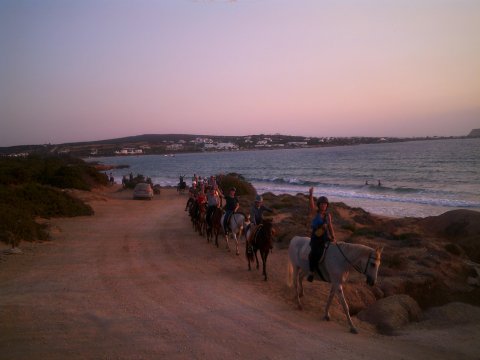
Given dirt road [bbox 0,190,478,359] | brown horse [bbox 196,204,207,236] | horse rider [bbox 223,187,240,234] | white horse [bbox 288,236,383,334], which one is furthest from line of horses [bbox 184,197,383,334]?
brown horse [bbox 196,204,207,236]

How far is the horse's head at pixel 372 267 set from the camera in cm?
736

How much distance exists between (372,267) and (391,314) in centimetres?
201

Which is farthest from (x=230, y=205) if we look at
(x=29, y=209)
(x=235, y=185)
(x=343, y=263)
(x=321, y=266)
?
(x=235, y=185)

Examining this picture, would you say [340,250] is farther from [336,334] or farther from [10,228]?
[10,228]

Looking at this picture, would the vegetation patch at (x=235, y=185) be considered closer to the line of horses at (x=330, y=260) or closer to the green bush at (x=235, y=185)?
the green bush at (x=235, y=185)

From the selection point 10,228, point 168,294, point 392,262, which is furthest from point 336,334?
point 10,228

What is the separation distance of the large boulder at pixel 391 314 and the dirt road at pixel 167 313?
424 mm

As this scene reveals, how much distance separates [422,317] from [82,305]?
7572mm

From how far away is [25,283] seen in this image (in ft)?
33.6

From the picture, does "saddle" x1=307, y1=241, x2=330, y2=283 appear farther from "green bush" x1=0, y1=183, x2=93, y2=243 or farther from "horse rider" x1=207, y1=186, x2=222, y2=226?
"green bush" x1=0, y1=183, x2=93, y2=243

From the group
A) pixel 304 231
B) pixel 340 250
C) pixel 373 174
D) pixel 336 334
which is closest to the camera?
pixel 336 334

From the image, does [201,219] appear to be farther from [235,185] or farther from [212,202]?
[235,185]

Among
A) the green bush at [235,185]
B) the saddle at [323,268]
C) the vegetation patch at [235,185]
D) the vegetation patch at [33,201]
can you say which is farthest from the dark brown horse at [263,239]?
the green bush at [235,185]

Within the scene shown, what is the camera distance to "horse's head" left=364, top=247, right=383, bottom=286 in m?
7.36
